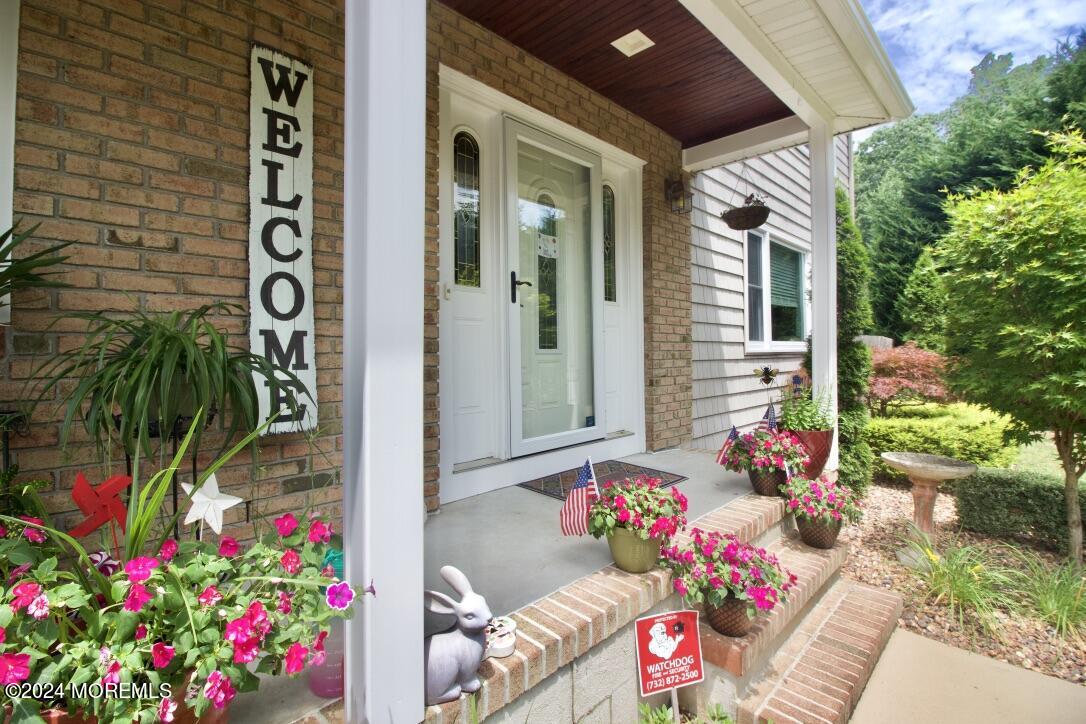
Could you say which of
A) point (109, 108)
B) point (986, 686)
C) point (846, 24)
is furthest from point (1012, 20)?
point (109, 108)

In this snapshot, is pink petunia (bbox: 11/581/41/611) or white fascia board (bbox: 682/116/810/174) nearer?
pink petunia (bbox: 11/581/41/611)

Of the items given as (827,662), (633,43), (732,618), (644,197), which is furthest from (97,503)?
(644,197)

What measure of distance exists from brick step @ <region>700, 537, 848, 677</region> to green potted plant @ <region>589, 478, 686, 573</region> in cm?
35

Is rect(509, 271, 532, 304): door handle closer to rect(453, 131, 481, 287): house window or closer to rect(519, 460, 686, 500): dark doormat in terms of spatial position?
rect(453, 131, 481, 287): house window

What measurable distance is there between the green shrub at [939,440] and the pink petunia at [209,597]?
5416 millimetres

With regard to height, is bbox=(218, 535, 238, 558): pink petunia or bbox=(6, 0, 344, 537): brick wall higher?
bbox=(6, 0, 344, 537): brick wall

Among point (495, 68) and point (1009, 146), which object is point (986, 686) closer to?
point (495, 68)

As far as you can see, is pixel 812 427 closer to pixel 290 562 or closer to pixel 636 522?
pixel 636 522

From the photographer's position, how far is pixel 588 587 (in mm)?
1688

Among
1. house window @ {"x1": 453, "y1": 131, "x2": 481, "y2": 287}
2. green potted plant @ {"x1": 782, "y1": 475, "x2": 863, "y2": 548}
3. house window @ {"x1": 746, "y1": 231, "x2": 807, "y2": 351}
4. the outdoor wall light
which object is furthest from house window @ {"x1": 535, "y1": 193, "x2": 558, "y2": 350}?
house window @ {"x1": 746, "y1": 231, "x2": 807, "y2": 351}

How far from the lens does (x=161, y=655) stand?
82 cm

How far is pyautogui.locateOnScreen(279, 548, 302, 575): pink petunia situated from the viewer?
996 millimetres

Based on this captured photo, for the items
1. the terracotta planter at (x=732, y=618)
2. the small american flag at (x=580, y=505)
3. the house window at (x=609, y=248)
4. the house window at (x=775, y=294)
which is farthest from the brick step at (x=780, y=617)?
the house window at (x=775, y=294)

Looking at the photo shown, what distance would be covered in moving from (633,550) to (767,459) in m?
1.29
